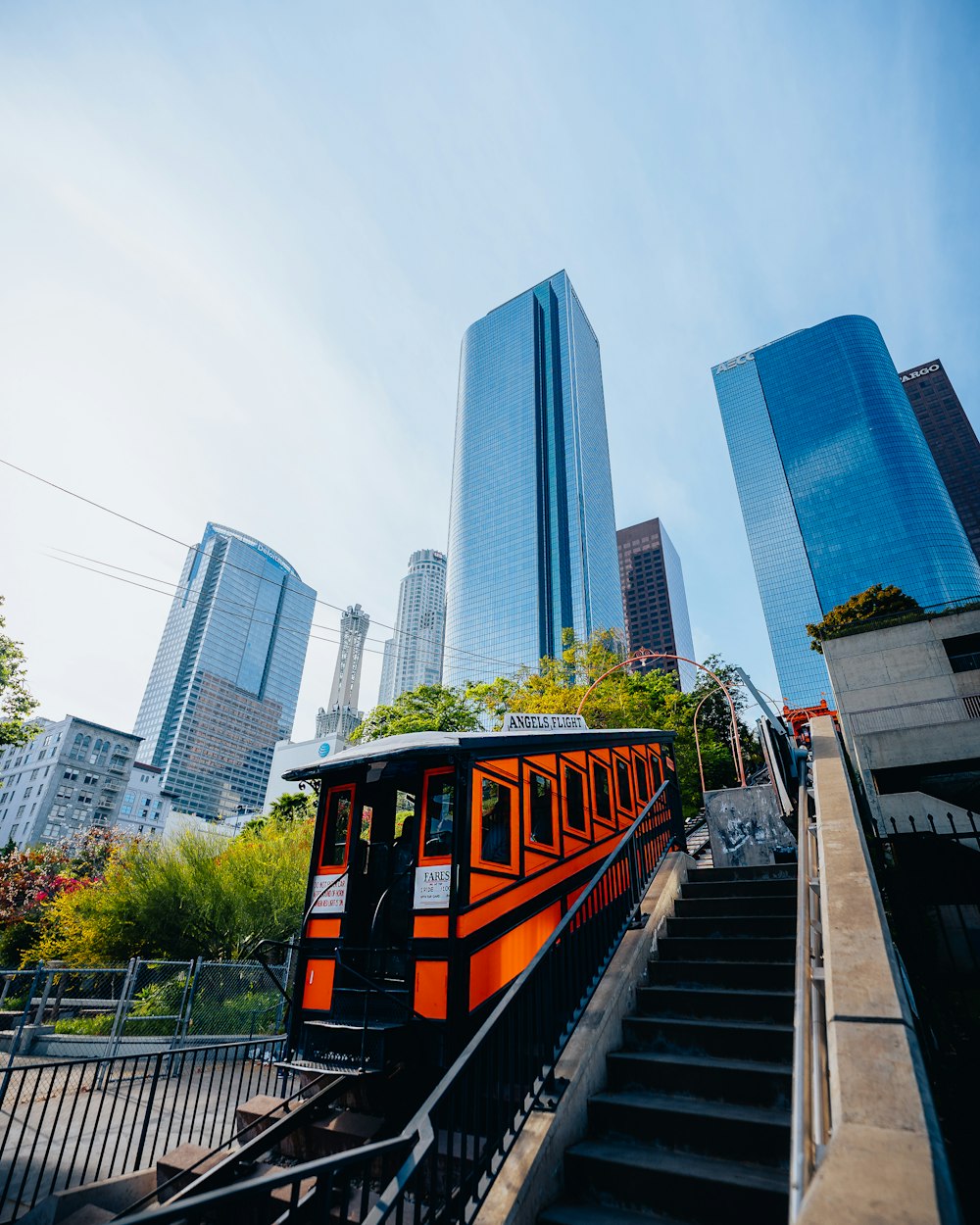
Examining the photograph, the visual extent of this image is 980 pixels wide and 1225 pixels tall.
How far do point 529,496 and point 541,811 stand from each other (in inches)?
4319

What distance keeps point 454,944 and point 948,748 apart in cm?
2008

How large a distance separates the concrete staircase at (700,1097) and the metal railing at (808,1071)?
2.06ft

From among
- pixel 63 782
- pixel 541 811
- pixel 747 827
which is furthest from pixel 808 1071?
pixel 63 782

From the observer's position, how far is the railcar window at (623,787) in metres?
10.8

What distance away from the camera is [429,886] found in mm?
6371

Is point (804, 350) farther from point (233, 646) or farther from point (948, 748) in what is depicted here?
point (233, 646)

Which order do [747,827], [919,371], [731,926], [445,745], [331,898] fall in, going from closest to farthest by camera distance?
[731,926] → [445,745] → [331,898] → [747,827] → [919,371]

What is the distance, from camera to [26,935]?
2122 centimetres

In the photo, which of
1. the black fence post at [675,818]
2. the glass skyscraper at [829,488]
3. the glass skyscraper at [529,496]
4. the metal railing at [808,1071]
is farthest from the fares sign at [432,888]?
the glass skyscraper at [829,488]

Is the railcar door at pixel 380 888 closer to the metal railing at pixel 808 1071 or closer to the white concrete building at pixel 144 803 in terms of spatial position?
the metal railing at pixel 808 1071

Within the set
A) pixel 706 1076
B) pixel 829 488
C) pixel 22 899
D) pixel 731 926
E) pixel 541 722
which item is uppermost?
pixel 829 488

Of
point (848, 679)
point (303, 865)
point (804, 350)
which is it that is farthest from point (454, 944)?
point (804, 350)

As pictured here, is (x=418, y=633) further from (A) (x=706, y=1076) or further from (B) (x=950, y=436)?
(A) (x=706, y=1076)

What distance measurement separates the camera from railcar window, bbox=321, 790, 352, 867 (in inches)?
303
